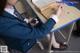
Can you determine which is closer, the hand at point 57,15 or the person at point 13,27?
the person at point 13,27

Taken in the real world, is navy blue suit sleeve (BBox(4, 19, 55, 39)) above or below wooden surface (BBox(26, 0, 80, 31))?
below

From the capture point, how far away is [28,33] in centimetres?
135

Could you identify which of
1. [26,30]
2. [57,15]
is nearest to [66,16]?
[57,15]

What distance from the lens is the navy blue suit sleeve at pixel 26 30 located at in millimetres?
1285

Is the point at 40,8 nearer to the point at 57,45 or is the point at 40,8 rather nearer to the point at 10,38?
the point at 10,38

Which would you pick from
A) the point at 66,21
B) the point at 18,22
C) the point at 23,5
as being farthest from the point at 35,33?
the point at 23,5

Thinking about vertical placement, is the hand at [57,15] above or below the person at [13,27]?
above

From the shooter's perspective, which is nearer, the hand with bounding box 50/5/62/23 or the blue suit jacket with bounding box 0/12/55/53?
the blue suit jacket with bounding box 0/12/55/53

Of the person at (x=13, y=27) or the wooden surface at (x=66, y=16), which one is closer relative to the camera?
the person at (x=13, y=27)

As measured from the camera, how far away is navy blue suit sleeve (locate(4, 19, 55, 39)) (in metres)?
1.29

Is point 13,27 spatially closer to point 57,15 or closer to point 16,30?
point 16,30

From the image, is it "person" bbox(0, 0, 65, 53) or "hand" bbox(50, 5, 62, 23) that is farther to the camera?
"hand" bbox(50, 5, 62, 23)

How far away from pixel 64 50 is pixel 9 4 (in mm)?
1238

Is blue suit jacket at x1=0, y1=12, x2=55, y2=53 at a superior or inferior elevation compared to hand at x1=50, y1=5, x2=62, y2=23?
inferior
